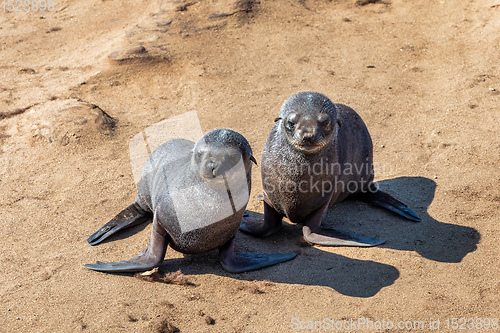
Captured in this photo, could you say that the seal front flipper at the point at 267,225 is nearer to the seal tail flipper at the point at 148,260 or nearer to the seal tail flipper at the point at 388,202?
the seal tail flipper at the point at 148,260

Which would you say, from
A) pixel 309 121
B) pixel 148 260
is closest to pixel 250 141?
pixel 309 121

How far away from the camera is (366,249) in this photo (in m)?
4.76

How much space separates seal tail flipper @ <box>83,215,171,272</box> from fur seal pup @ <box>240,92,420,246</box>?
3.41 feet

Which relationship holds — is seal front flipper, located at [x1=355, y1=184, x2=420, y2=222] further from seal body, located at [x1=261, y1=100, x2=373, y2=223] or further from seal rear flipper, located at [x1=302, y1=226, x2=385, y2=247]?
seal rear flipper, located at [x1=302, y1=226, x2=385, y2=247]

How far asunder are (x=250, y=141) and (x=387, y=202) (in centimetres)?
201

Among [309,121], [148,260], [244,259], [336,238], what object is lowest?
[336,238]

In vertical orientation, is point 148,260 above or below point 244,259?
above

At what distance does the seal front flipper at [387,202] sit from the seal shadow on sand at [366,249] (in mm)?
70

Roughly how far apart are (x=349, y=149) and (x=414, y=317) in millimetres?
1907

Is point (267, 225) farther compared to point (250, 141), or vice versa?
point (250, 141)

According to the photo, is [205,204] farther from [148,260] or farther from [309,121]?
[309,121]

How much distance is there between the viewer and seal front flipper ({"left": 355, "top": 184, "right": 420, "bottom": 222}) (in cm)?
Result: 530

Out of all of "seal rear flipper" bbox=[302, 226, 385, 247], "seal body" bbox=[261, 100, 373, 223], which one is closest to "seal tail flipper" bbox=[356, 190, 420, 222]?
"seal body" bbox=[261, 100, 373, 223]

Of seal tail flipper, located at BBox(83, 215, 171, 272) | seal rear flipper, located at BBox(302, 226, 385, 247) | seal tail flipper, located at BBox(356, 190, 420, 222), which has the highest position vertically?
seal tail flipper, located at BBox(83, 215, 171, 272)
